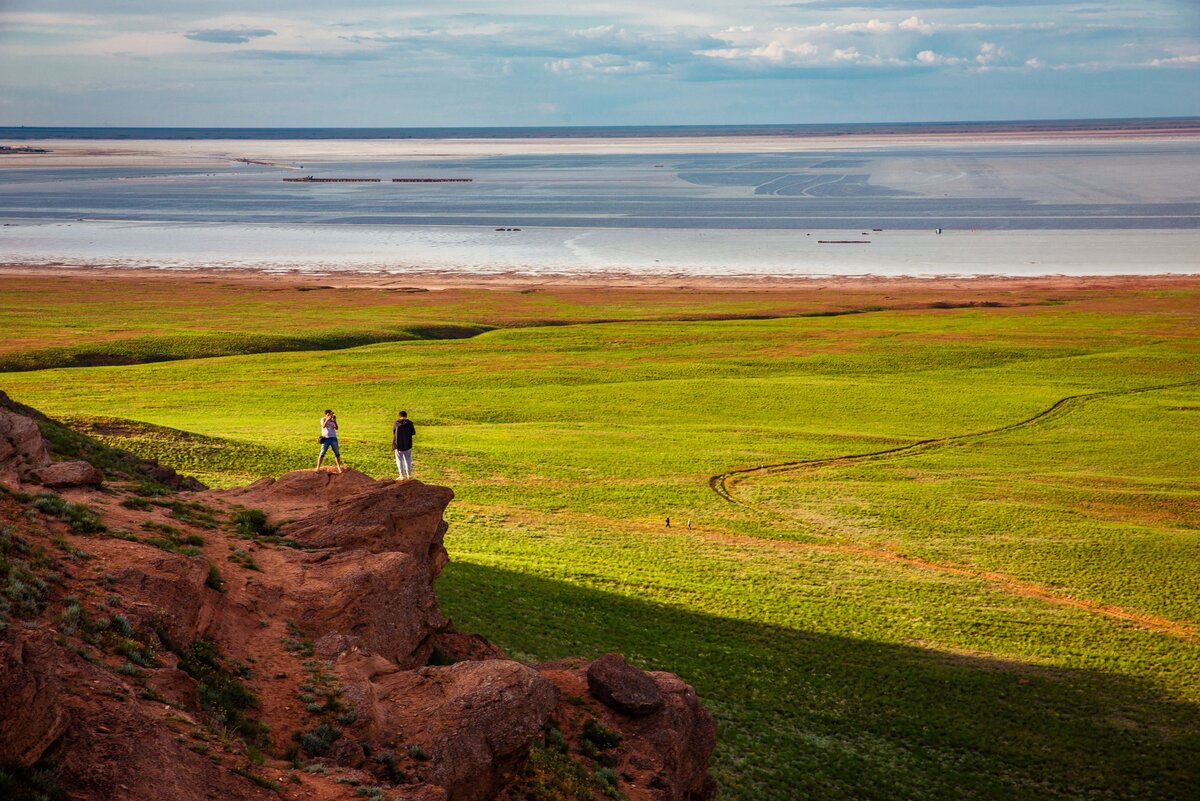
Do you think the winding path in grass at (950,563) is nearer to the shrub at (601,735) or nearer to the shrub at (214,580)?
the shrub at (601,735)

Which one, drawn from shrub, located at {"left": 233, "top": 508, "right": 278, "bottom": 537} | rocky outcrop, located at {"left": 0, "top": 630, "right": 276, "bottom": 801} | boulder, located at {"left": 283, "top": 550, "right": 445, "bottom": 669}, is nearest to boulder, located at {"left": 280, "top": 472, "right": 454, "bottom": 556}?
shrub, located at {"left": 233, "top": 508, "right": 278, "bottom": 537}

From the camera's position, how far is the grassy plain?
1068 inches

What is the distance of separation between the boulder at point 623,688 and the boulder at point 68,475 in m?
10.5

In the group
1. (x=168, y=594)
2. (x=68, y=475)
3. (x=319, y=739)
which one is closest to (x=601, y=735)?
(x=319, y=739)

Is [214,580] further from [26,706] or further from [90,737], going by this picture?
[26,706]

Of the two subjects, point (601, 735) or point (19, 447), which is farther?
point (19, 447)

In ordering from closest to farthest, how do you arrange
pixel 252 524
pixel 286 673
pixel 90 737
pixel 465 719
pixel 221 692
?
pixel 90 737 < pixel 221 692 < pixel 465 719 < pixel 286 673 < pixel 252 524

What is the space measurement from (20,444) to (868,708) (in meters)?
20.6

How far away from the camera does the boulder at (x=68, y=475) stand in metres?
20.6

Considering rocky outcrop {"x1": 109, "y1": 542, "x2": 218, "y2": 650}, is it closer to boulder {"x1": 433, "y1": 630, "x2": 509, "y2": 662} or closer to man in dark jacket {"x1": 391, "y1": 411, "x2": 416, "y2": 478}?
boulder {"x1": 433, "y1": 630, "x2": 509, "y2": 662}

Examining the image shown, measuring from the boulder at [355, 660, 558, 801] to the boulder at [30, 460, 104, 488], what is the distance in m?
7.95

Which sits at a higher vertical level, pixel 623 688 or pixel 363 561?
pixel 363 561

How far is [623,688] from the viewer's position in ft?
64.1

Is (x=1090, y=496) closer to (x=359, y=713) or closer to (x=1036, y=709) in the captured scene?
(x=1036, y=709)
